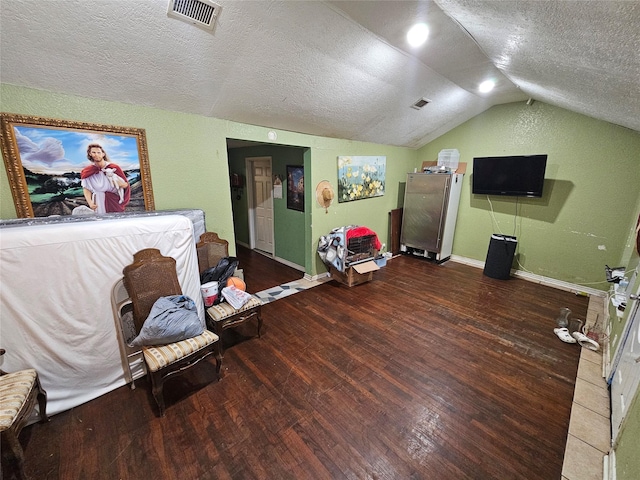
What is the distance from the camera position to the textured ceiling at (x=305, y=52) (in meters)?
1.28

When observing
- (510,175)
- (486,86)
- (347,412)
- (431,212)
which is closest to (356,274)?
(431,212)

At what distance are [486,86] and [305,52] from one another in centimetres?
259

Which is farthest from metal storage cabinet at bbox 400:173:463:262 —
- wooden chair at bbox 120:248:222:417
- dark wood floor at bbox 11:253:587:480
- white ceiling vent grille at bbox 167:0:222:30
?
wooden chair at bbox 120:248:222:417

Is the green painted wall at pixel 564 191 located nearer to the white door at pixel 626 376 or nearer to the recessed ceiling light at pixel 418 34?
the white door at pixel 626 376

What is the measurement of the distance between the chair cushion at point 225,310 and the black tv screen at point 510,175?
416 centimetres

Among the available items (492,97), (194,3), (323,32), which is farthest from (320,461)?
(492,97)

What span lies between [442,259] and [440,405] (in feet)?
11.2

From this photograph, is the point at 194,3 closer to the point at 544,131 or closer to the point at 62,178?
the point at 62,178

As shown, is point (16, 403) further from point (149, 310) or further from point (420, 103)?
point (420, 103)

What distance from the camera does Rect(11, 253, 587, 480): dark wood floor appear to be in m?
1.40

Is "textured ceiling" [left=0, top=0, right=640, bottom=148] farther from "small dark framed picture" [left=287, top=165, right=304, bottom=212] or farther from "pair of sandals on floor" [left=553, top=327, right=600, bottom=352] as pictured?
"pair of sandals on floor" [left=553, top=327, right=600, bottom=352]

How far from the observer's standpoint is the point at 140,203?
220cm

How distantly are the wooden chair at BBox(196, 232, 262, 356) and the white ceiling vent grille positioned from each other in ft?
5.62

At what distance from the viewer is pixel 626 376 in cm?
160
